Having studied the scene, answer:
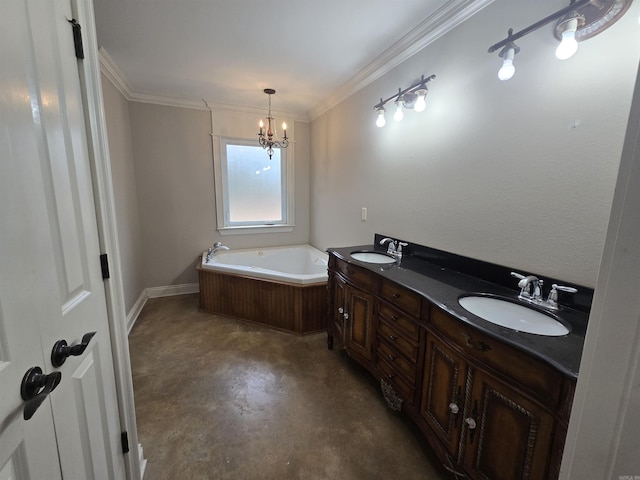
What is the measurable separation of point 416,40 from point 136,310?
3566 millimetres

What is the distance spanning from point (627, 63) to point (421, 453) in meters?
1.92

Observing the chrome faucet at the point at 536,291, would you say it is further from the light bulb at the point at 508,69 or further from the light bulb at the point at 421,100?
the light bulb at the point at 421,100

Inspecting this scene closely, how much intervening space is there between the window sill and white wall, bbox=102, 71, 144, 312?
0.98 meters

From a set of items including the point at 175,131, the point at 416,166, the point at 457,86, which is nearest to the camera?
the point at 457,86

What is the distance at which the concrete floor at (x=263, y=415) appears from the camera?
1305mm

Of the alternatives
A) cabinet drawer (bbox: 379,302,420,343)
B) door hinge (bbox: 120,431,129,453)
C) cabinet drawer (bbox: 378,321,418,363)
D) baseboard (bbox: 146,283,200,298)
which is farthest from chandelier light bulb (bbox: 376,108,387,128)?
baseboard (bbox: 146,283,200,298)

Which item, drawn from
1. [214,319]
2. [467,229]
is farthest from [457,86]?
[214,319]

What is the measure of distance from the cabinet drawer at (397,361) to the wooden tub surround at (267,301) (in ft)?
3.23

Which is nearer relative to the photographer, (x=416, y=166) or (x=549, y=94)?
(x=549, y=94)

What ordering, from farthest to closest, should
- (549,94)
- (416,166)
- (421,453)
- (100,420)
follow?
(416,166) < (421,453) < (549,94) < (100,420)

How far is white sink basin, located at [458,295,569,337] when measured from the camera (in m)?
1.06

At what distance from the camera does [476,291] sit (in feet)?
4.29

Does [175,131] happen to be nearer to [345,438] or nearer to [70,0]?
[70,0]

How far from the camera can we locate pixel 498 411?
0.94 meters
